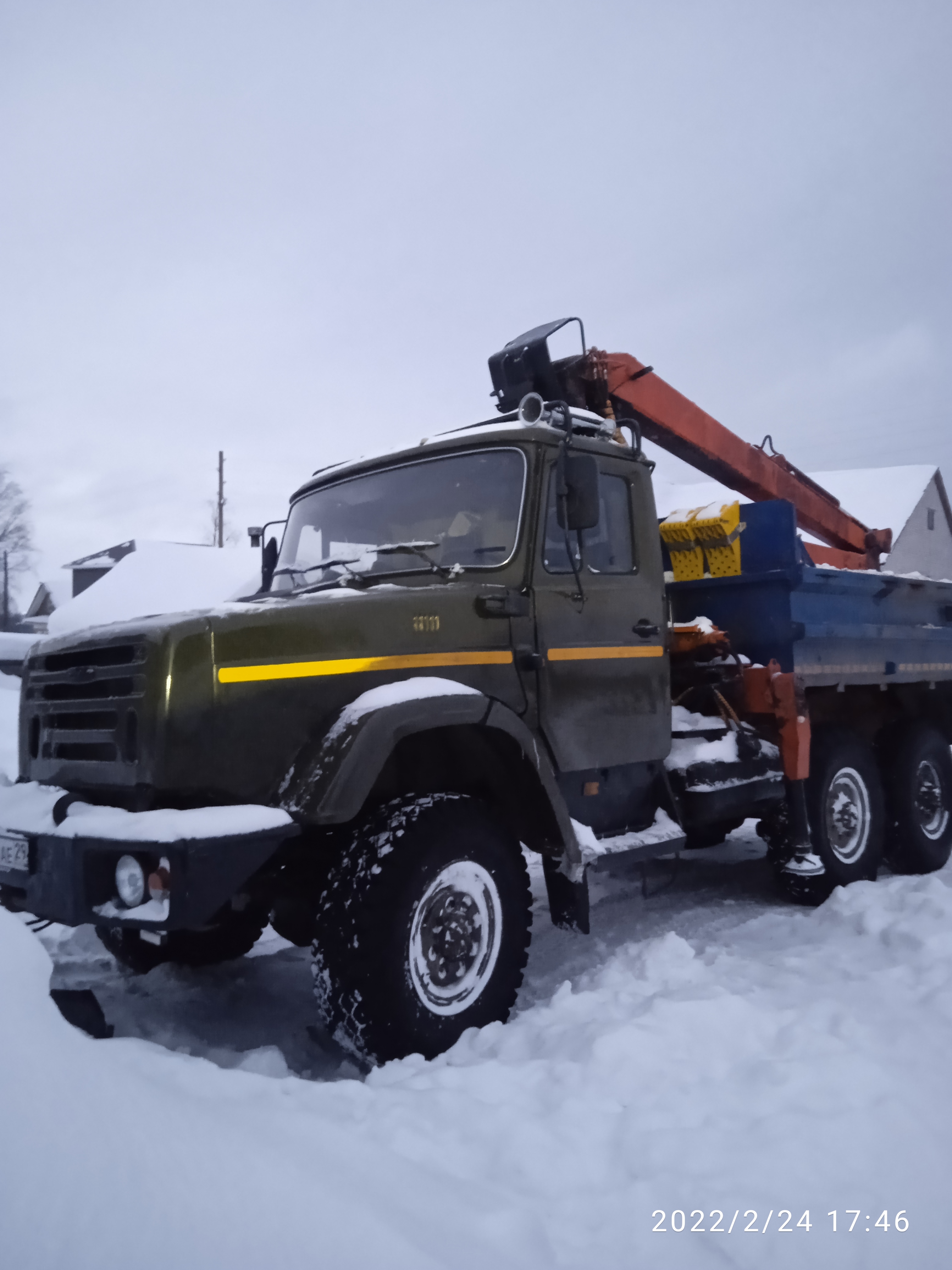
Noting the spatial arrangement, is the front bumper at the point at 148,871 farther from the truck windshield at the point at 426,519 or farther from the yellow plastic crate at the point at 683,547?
the yellow plastic crate at the point at 683,547

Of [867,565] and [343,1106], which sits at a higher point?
[867,565]

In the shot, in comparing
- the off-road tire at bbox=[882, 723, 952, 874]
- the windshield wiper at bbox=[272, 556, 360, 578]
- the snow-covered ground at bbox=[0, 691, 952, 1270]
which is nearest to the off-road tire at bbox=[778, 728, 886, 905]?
the off-road tire at bbox=[882, 723, 952, 874]

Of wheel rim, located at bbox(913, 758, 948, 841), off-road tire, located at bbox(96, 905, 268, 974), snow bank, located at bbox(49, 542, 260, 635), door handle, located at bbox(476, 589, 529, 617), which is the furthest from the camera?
snow bank, located at bbox(49, 542, 260, 635)

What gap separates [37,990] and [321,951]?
0.90 m

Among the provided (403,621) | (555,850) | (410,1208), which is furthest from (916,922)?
(410,1208)

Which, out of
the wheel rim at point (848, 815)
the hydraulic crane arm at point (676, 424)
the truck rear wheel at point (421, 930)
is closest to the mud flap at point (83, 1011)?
the truck rear wheel at point (421, 930)

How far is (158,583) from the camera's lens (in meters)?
32.1

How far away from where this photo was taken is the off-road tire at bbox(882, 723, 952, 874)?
639 centimetres

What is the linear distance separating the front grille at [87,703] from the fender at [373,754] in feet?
1.84

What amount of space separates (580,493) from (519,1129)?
242 centimetres

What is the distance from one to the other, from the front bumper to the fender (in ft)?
0.47

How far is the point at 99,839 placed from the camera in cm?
285

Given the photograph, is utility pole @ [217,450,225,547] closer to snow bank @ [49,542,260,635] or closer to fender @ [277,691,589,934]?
snow bank @ [49,542,260,635]

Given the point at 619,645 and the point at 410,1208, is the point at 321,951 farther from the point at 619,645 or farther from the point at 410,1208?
the point at 619,645
